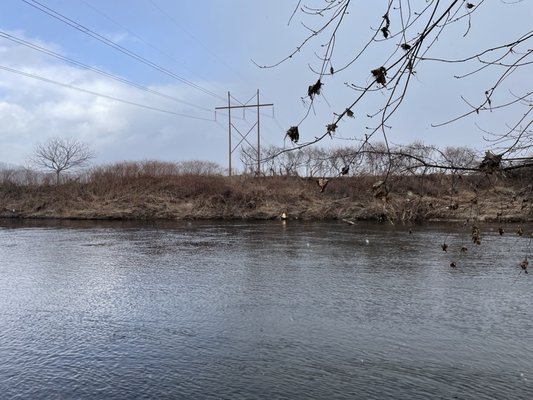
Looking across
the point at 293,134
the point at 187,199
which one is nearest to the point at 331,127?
the point at 293,134

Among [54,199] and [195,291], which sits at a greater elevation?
[54,199]

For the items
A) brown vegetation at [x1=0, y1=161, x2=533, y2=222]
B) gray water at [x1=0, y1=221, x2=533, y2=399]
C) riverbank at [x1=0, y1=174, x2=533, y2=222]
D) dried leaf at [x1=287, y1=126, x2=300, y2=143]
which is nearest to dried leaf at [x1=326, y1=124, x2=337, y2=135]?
dried leaf at [x1=287, y1=126, x2=300, y2=143]

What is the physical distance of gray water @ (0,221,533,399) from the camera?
6230 millimetres

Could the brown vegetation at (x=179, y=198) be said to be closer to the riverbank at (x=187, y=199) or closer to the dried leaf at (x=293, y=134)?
the riverbank at (x=187, y=199)

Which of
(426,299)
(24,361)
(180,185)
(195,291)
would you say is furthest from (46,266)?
(180,185)

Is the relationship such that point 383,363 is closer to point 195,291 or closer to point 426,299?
point 426,299

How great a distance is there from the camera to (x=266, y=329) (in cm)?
841

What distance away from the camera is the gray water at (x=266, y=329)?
623cm

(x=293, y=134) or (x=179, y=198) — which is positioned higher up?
(x=179, y=198)

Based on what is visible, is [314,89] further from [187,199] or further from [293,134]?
[187,199]

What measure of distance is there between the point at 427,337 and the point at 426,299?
2.79 metres

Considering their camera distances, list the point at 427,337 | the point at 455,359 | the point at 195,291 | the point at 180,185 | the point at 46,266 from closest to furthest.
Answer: the point at 455,359 → the point at 427,337 → the point at 195,291 → the point at 46,266 → the point at 180,185

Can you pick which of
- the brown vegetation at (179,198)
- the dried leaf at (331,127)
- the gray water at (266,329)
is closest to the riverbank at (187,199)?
the brown vegetation at (179,198)

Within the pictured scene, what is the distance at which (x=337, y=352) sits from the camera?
7301 millimetres
